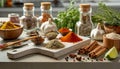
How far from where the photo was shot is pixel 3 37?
1698 millimetres

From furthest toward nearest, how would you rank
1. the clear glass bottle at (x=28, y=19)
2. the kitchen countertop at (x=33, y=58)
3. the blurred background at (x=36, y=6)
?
the blurred background at (x=36, y=6), the clear glass bottle at (x=28, y=19), the kitchen countertop at (x=33, y=58)

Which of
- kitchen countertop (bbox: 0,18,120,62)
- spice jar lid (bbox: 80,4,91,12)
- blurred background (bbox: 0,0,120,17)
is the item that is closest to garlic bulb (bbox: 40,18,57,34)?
spice jar lid (bbox: 80,4,91,12)

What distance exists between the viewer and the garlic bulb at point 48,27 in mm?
1771

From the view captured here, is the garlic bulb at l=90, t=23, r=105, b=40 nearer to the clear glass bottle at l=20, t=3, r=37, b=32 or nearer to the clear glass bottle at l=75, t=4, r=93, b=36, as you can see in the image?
the clear glass bottle at l=75, t=4, r=93, b=36

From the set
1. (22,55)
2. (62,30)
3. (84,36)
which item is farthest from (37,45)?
(84,36)

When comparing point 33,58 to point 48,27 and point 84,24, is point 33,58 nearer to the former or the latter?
point 48,27

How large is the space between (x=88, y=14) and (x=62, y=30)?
19 cm

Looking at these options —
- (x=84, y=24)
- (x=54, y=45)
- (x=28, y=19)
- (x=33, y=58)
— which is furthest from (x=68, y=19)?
(x=33, y=58)

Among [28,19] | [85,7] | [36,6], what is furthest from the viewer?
[36,6]

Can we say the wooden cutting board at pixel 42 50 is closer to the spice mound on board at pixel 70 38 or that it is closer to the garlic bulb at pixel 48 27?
the spice mound on board at pixel 70 38

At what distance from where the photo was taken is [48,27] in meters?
1.77

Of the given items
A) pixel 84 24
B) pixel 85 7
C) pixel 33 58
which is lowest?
pixel 33 58

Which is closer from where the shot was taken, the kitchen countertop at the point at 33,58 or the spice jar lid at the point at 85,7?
the kitchen countertop at the point at 33,58

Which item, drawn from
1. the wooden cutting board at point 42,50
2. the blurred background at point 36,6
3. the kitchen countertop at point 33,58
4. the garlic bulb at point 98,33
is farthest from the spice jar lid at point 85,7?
the blurred background at point 36,6
